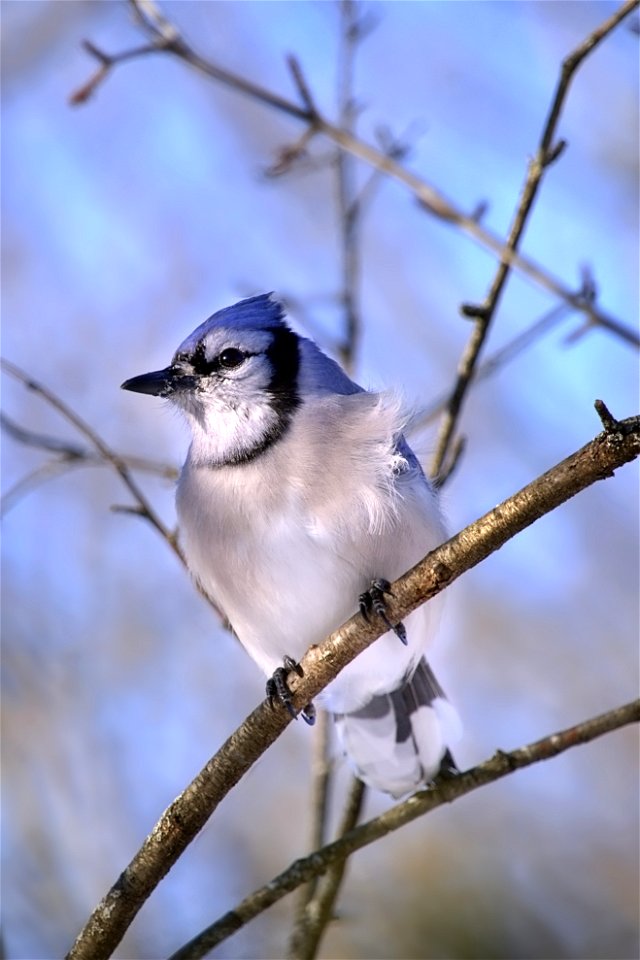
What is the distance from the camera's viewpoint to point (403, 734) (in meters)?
3.37

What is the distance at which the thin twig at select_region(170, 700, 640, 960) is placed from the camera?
8.01ft

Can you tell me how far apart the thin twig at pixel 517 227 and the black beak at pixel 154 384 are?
2.61ft

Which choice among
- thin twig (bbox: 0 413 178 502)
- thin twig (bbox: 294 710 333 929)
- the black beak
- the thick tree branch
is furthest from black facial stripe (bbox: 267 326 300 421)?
thin twig (bbox: 294 710 333 929)

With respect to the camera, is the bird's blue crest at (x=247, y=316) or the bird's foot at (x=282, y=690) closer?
the bird's foot at (x=282, y=690)

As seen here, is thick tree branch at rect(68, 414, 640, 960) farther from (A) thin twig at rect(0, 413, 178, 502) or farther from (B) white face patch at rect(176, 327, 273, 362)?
(B) white face patch at rect(176, 327, 273, 362)

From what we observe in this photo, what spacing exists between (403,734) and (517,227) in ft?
4.93

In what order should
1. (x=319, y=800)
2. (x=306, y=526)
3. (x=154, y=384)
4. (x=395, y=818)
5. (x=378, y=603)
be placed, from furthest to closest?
(x=154, y=384) < (x=319, y=800) < (x=306, y=526) < (x=395, y=818) < (x=378, y=603)

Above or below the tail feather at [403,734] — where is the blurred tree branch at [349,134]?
above

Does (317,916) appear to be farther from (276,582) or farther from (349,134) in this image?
(349,134)

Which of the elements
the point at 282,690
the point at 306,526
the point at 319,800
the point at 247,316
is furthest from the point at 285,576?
the point at 247,316

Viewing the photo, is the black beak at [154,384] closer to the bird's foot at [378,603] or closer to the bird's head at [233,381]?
the bird's head at [233,381]

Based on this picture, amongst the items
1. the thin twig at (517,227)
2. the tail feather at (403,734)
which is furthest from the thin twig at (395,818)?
the thin twig at (517,227)

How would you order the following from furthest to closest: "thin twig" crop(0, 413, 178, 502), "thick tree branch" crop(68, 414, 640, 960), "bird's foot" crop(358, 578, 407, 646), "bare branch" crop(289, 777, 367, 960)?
1. "thin twig" crop(0, 413, 178, 502)
2. "bare branch" crop(289, 777, 367, 960)
3. "bird's foot" crop(358, 578, 407, 646)
4. "thick tree branch" crop(68, 414, 640, 960)

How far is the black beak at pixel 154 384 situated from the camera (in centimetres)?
320
